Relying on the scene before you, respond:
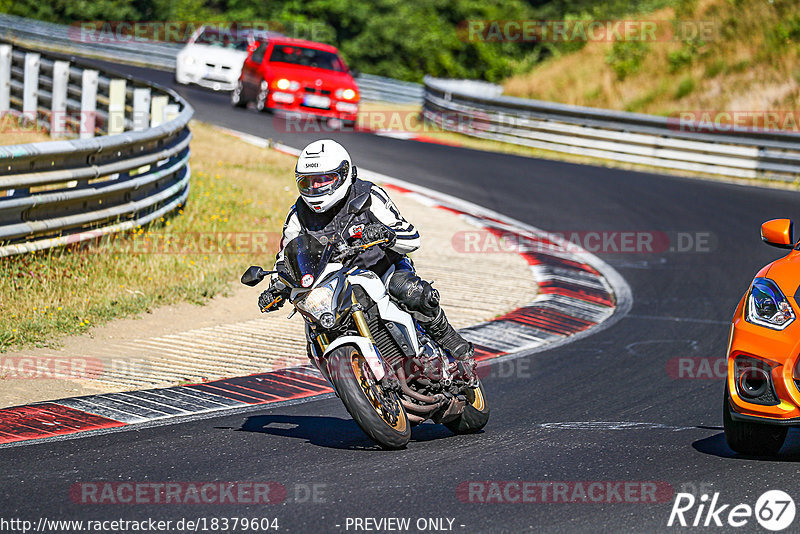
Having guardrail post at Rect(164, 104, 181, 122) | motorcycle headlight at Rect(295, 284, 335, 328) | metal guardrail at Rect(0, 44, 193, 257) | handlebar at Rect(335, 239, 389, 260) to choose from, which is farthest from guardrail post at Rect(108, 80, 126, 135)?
motorcycle headlight at Rect(295, 284, 335, 328)

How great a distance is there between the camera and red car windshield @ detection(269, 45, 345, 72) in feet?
82.6

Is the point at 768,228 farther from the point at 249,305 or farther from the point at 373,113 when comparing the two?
the point at 373,113

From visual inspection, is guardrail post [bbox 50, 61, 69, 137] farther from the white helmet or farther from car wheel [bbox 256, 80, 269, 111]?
the white helmet

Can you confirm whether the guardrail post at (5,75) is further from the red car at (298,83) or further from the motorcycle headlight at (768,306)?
the motorcycle headlight at (768,306)

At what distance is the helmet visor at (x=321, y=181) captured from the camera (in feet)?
20.1

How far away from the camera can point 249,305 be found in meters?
11.1

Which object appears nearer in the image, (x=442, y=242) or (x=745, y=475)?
(x=745, y=475)

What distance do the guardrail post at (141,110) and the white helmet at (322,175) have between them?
37.0 feet

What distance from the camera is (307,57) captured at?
83.8ft

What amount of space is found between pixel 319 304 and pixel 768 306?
2351 mm

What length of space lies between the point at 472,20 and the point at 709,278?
45235 millimetres

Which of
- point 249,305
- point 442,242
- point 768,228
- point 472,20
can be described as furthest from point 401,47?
point 768,228

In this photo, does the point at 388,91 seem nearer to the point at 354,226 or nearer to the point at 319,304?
the point at 354,226

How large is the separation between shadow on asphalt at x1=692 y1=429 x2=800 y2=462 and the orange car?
2.3 inches
